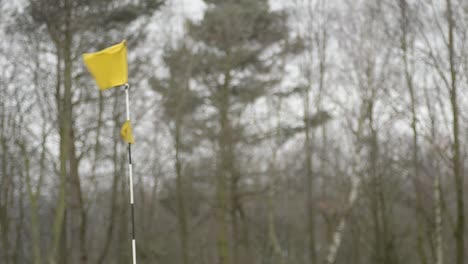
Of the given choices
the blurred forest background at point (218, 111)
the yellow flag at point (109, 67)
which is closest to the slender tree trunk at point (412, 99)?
the blurred forest background at point (218, 111)

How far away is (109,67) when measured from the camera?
346 inches

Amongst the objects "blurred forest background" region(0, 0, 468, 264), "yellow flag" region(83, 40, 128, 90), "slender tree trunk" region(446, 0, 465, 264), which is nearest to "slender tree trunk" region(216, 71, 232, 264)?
"blurred forest background" region(0, 0, 468, 264)

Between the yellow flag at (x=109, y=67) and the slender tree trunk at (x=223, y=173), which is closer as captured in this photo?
the yellow flag at (x=109, y=67)

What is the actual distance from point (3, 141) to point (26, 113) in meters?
1.48

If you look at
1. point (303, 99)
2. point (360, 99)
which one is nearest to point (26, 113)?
point (303, 99)

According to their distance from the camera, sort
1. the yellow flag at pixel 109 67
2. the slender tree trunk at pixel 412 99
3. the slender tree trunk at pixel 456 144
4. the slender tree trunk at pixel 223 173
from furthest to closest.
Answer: the slender tree trunk at pixel 223 173 → the slender tree trunk at pixel 412 99 → the slender tree trunk at pixel 456 144 → the yellow flag at pixel 109 67

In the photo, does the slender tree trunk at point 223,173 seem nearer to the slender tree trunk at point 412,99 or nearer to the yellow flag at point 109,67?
the slender tree trunk at point 412,99

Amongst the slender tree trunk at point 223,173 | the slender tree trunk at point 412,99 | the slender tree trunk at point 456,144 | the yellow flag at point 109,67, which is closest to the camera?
the yellow flag at point 109,67

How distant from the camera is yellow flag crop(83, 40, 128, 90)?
8.73 m

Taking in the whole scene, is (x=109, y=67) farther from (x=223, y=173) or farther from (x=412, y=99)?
(x=223, y=173)

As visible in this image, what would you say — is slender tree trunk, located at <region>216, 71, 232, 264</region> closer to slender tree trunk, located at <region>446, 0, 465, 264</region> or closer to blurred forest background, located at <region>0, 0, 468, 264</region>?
blurred forest background, located at <region>0, 0, 468, 264</region>

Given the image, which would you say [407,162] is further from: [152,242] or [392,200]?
[152,242]

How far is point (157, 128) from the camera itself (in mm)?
19781

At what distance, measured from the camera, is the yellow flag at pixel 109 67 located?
873 centimetres
